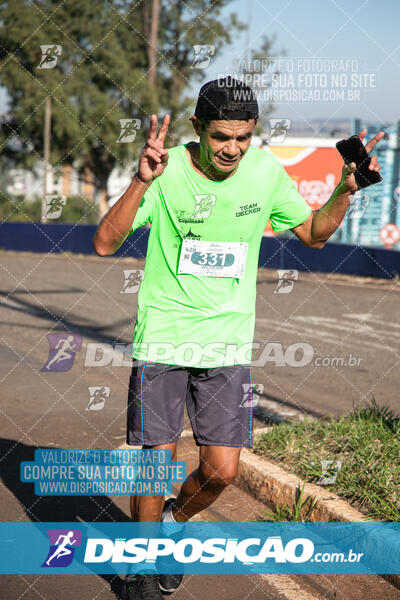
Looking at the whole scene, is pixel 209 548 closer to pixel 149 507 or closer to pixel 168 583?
pixel 168 583

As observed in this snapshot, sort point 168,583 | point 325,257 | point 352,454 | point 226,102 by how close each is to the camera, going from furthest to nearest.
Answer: point 325,257 → point 352,454 → point 168,583 → point 226,102

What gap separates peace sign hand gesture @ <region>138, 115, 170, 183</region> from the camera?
109 inches

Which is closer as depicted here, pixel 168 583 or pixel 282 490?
pixel 168 583

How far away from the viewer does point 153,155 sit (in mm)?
2818

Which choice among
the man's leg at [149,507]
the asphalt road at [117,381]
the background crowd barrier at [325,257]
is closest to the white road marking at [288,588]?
the asphalt road at [117,381]

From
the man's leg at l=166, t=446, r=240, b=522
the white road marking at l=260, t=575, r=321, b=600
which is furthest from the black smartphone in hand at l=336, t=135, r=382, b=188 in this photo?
the white road marking at l=260, t=575, r=321, b=600

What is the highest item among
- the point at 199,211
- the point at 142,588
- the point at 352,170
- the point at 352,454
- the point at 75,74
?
the point at 75,74

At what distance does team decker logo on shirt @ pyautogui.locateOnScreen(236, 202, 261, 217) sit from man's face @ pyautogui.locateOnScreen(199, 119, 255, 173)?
18cm

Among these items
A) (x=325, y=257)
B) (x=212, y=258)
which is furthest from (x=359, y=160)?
(x=325, y=257)

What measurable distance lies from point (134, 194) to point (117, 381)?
474 cm

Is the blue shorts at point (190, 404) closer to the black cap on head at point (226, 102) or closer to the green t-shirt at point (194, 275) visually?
the green t-shirt at point (194, 275)

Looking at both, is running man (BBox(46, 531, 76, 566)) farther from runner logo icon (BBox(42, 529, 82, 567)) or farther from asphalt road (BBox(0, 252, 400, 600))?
asphalt road (BBox(0, 252, 400, 600))

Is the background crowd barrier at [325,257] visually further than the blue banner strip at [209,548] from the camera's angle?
Yes

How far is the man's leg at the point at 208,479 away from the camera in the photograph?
334cm
